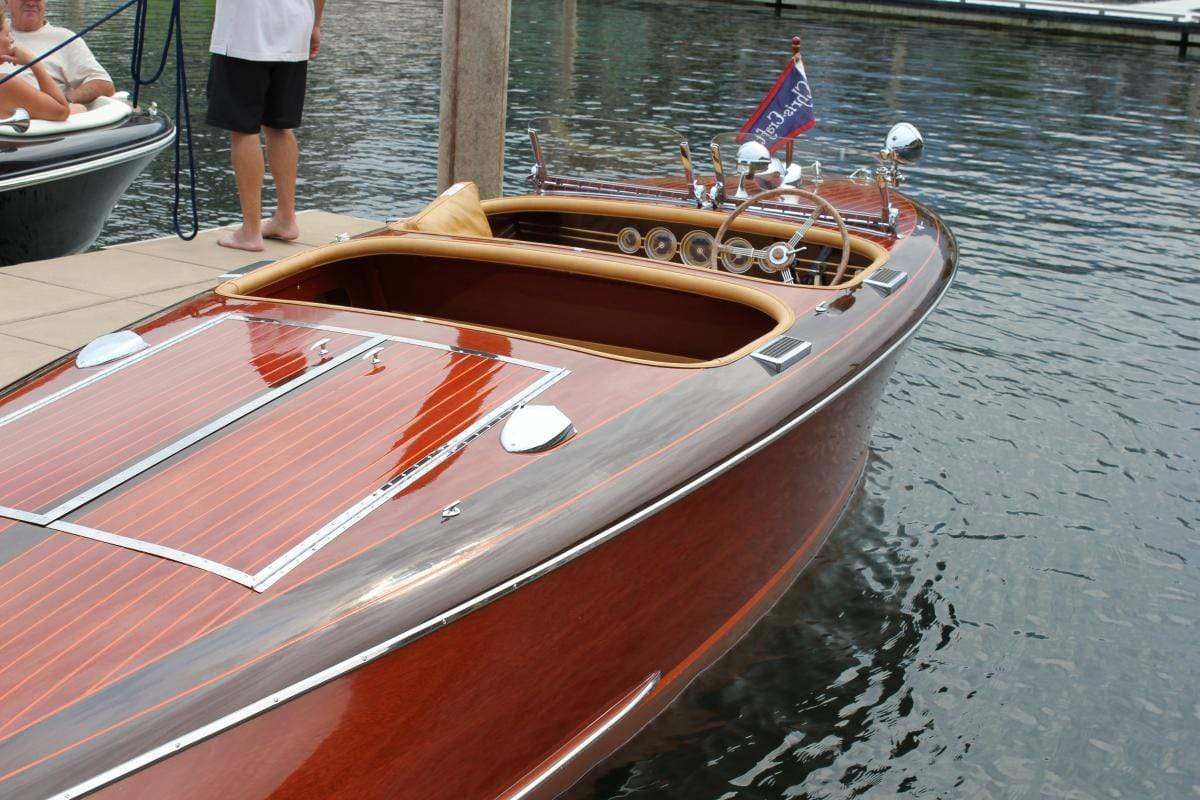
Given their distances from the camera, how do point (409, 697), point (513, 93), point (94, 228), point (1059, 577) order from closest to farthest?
1. point (409, 697)
2. point (1059, 577)
3. point (94, 228)
4. point (513, 93)

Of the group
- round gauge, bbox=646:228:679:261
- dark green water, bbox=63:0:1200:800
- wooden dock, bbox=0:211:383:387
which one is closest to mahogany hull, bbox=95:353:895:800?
dark green water, bbox=63:0:1200:800

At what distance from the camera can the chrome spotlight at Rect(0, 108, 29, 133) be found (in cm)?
607

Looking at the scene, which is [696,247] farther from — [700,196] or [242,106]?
[242,106]

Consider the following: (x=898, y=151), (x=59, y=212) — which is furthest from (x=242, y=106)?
(x=898, y=151)

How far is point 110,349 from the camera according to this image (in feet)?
9.96

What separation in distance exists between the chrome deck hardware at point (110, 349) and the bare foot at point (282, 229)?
9.57ft

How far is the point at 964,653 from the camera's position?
3.86 metres

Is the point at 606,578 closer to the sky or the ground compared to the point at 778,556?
closer to the sky

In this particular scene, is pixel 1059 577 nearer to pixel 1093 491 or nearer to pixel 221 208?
pixel 1093 491

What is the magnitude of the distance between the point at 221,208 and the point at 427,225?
208 inches

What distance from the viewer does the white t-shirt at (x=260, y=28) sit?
5.16 metres

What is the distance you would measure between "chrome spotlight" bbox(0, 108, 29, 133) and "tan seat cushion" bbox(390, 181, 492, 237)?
3.01 m

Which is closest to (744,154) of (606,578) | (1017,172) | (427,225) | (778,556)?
(427,225)

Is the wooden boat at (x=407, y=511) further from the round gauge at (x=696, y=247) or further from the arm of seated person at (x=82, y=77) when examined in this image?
the arm of seated person at (x=82, y=77)
